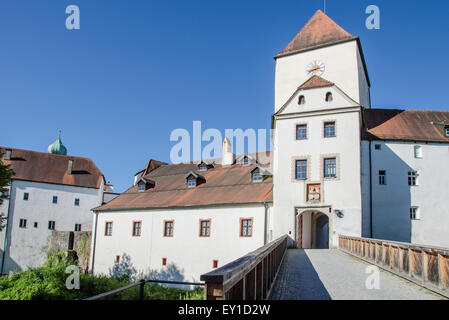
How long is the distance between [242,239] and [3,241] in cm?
2843

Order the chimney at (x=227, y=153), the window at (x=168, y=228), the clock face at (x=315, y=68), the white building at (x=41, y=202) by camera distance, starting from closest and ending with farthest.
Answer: the clock face at (x=315, y=68) → the window at (x=168, y=228) → the white building at (x=41, y=202) → the chimney at (x=227, y=153)

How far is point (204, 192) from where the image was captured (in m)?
30.9

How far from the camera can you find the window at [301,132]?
25078 mm

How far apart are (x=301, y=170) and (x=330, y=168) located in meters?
1.79

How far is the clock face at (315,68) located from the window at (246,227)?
1161 cm

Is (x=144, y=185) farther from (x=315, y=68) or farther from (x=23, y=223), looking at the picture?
(x=315, y=68)

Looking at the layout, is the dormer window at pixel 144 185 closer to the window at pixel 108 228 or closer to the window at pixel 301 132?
the window at pixel 108 228

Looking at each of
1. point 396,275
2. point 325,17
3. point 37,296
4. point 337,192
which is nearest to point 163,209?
point 37,296

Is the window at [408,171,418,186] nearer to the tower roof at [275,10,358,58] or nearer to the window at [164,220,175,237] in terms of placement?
the tower roof at [275,10,358,58]

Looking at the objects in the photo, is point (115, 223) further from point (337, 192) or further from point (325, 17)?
point (325, 17)

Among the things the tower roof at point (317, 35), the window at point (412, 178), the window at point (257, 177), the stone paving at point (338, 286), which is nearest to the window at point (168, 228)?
the window at point (257, 177)

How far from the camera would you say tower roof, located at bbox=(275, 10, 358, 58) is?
94.2 feet

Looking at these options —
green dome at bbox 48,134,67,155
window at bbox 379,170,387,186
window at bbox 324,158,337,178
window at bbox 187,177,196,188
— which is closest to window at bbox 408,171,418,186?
window at bbox 379,170,387,186

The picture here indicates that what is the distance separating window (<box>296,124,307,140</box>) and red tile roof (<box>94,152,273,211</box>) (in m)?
4.47
